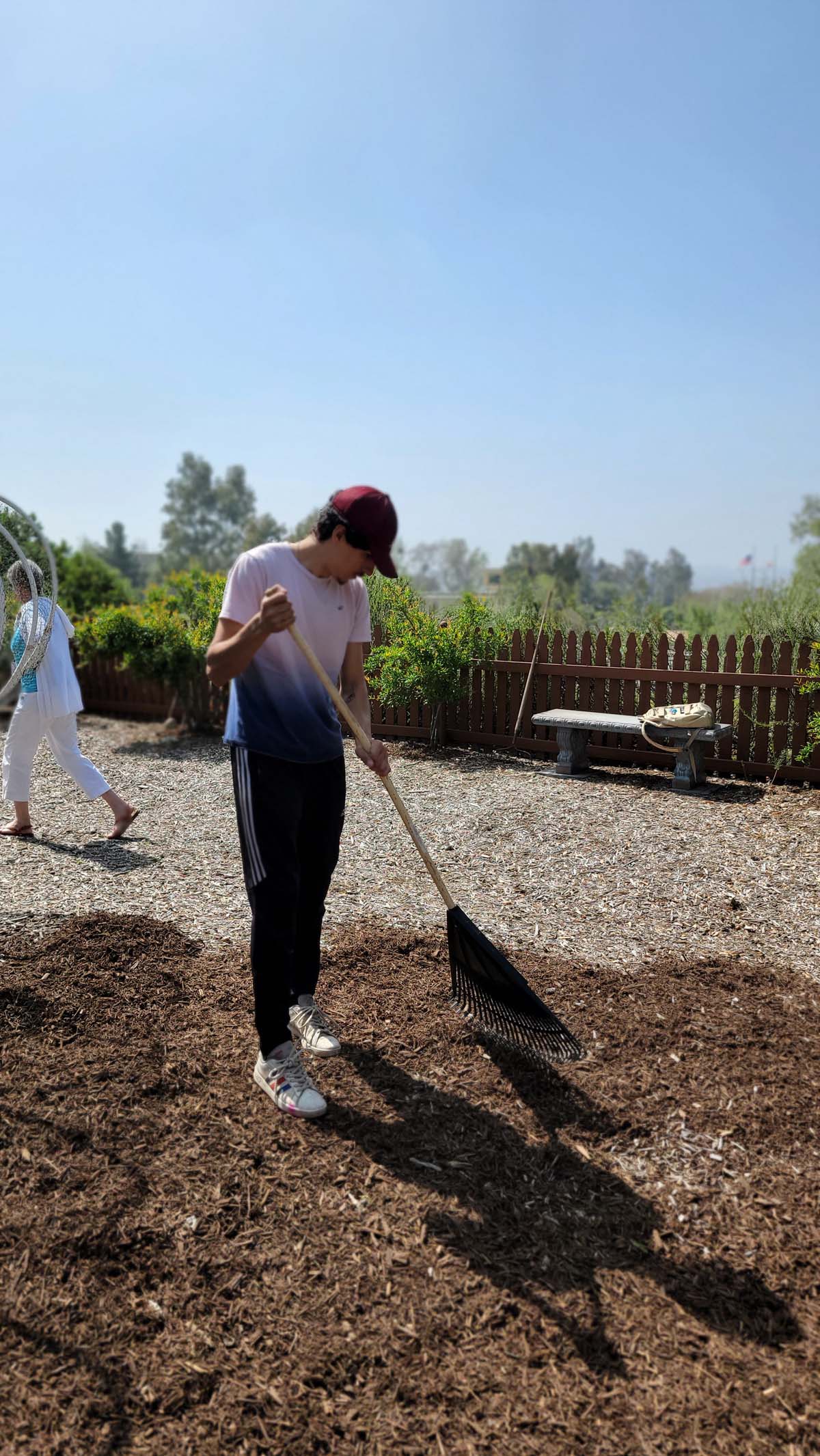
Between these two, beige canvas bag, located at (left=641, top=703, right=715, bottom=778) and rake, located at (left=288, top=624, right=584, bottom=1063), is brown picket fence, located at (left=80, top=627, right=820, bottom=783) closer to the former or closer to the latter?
beige canvas bag, located at (left=641, top=703, right=715, bottom=778)

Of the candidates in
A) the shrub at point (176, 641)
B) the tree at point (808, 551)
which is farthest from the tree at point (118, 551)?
the shrub at point (176, 641)

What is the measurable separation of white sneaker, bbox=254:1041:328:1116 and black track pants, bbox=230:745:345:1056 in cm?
5

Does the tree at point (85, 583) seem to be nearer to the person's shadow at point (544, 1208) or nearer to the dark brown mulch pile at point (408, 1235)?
the dark brown mulch pile at point (408, 1235)

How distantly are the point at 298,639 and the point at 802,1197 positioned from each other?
204cm

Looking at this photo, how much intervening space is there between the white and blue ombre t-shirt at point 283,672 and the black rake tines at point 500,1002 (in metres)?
0.86

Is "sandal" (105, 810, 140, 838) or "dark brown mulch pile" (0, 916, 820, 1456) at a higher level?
"sandal" (105, 810, 140, 838)

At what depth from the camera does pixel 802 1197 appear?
2.53m

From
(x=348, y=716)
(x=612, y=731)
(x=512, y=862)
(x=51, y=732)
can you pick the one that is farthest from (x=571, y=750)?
(x=348, y=716)

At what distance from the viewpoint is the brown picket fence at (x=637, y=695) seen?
7.75 meters

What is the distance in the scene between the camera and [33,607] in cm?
309

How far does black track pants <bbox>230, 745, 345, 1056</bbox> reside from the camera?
269 cm

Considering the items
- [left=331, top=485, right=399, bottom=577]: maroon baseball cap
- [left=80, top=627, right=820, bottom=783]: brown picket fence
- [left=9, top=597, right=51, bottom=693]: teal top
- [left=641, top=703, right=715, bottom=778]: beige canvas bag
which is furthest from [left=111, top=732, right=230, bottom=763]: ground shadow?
[left=331, top=485, right=399, bottom=577]: maroon baseball cap

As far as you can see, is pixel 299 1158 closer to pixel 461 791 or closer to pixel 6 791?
pixel 6 791

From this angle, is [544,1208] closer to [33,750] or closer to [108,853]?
[108,853]
